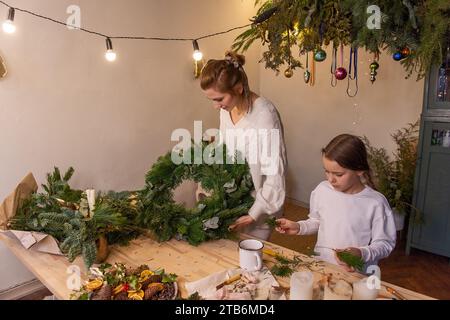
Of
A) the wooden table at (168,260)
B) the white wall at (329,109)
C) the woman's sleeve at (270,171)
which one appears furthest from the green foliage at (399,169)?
the wooden table at (168,260)

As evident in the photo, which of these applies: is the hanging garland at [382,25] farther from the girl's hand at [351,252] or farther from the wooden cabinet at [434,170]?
the wooden cabinet at [434,170]

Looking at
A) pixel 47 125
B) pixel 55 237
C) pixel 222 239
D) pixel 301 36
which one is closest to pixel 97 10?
pixel 47 125

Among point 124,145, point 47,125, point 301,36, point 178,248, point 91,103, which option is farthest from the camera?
point 124,145

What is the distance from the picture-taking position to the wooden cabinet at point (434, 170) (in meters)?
2.75

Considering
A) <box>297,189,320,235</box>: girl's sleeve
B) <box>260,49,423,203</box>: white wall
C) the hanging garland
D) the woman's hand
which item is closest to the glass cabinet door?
<box>260,49,423,203</box>: white wall

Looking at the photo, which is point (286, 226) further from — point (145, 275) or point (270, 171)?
point (145, 275)

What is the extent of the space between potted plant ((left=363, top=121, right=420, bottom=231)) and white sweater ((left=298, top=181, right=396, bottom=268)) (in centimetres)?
179

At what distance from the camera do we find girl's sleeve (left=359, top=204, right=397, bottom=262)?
1.33m

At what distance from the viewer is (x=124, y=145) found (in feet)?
9.89

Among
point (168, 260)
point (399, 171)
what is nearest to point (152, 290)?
point (168, 260)

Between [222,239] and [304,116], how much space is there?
310 centimetres

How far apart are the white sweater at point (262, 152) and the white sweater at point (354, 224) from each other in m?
0.18

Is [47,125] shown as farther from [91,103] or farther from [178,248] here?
[178,248]

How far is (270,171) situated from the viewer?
1.64m
